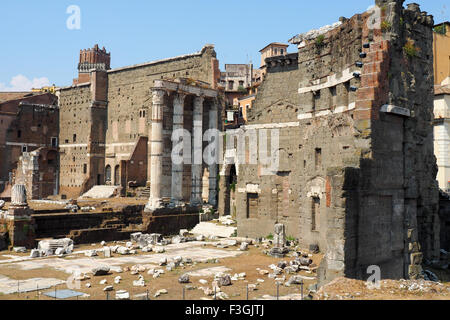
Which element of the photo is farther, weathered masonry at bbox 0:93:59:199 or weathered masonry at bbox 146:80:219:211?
weathered masonry at bbox 0:93:59:199

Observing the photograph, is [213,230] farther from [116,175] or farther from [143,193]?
[116,175]

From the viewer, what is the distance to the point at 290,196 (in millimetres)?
22562

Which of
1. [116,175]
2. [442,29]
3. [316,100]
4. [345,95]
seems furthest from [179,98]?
[442,29]

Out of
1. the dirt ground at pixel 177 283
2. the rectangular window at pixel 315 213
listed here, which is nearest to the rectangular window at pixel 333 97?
the rectangular window at pixel 315 213

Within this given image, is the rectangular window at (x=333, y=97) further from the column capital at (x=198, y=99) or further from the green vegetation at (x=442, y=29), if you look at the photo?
the green vegetation at (x=442, y=29)

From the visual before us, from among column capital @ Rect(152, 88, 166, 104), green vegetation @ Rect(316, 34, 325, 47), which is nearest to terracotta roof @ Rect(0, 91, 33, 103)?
column capital @ Rect(152, 88, 166, 104)

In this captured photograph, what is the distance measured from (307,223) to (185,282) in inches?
313

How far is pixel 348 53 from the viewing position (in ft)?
57.0

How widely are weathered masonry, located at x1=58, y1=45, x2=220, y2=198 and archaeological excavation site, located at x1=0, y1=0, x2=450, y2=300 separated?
50 cm

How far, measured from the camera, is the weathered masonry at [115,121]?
3788cm

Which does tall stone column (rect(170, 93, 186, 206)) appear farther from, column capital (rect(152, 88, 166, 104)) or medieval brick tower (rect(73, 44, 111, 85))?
medieval brick tower (rect(73, 44, 111, 85))

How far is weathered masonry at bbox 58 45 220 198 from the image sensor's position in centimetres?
3788

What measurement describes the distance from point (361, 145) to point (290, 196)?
8.36 meters
